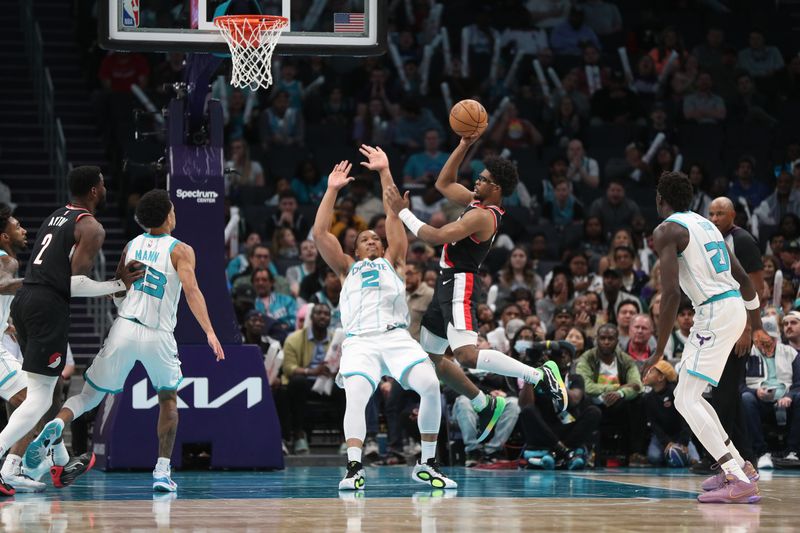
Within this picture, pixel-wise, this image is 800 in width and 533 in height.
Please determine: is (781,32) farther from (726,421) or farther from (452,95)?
(726,421)

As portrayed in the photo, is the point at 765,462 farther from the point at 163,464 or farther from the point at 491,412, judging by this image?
the point at 163,464

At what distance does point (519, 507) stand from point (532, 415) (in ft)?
13.2

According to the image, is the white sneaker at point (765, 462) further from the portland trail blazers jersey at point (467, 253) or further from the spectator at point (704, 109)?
the spectator at point (704, 109)

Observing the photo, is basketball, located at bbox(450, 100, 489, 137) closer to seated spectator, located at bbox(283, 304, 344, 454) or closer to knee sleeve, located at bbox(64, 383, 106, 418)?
knee sleeve, located at bbox(64, 383, 106, 418)

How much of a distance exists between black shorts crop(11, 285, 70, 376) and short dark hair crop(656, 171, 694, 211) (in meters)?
4.35

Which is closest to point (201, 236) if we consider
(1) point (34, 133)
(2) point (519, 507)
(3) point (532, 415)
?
(3) point (532, 415)

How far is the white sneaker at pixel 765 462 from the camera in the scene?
41.6 ft

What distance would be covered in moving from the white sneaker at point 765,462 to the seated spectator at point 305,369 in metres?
4.24

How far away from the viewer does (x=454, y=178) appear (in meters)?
10.0

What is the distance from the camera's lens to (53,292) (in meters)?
9.45

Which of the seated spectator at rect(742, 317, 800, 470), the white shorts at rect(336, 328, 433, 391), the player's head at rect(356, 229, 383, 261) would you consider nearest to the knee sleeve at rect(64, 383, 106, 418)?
the white shorts at rect(336, 328, 433, 391)

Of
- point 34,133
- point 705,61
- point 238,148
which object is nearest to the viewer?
point 238,148

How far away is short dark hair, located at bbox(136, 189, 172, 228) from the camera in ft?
32.0

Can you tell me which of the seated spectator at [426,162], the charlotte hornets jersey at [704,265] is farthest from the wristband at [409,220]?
the seated spectator at [426,162]
